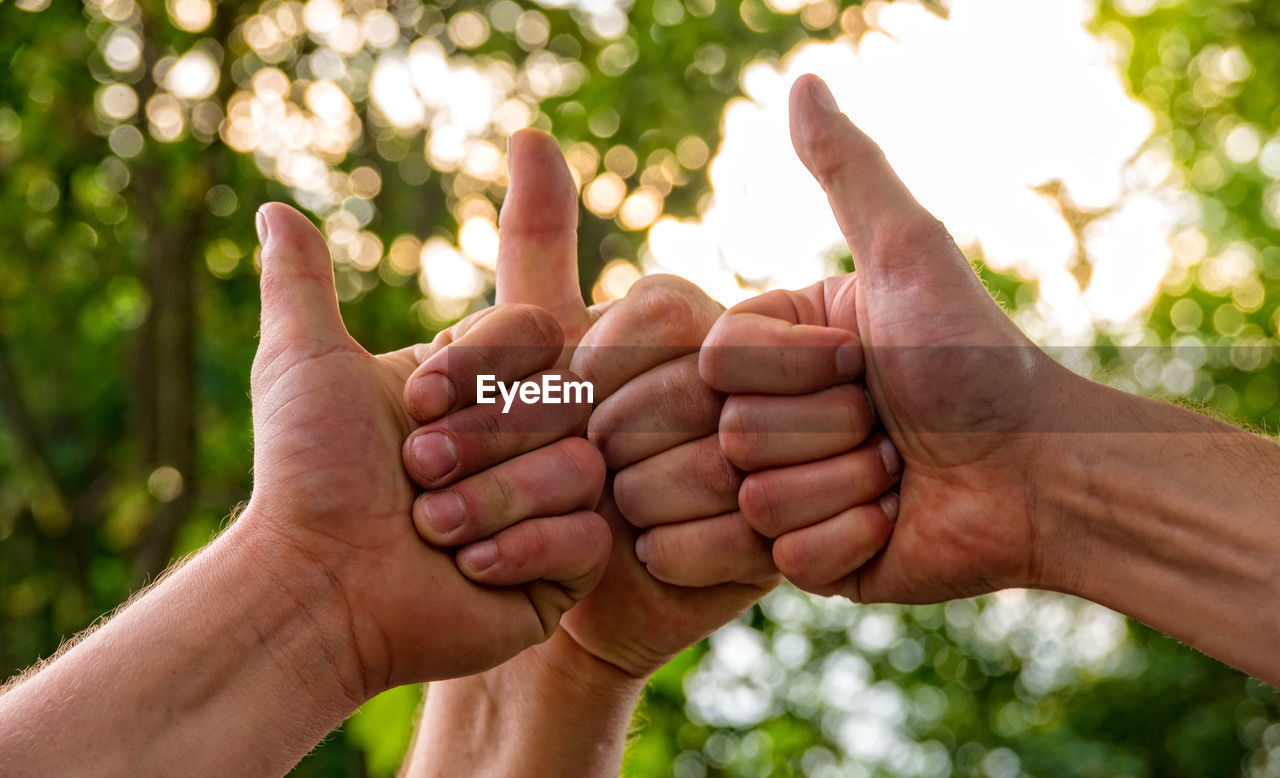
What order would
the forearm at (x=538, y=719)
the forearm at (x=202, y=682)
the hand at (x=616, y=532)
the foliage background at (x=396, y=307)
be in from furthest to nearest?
the foliage background at (x=396, y=307)
the forearm at (x=538, y=719)
the hand at (x=616, y=532)
the forearm at (x=202, y=682)

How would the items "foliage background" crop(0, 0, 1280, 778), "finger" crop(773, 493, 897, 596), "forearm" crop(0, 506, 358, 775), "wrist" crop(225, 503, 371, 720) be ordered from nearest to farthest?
"forearm" crop(0, 506, 358, 775)
"wrist" crop(225, 503, 371, 720)
"finger" crop(773, 493, 897, 596)
"foliage background" crop(0, 0, 1280, 778)

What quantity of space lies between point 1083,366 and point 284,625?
521 centimetres

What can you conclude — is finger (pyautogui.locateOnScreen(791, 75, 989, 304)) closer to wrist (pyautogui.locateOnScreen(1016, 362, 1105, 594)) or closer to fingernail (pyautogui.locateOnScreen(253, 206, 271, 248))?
wrist (pyautogui.locateOnScreen(1016, 362, 1105, 594))

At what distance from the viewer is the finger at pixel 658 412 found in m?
1.83

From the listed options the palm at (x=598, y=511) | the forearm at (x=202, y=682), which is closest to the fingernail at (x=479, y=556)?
the forearm at (x=202, y=682)

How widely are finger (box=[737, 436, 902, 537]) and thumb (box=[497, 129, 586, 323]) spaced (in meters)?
0.63

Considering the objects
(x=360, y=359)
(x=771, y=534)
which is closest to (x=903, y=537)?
(x=771, y=534)

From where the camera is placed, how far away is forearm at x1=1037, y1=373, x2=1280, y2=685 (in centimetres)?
144

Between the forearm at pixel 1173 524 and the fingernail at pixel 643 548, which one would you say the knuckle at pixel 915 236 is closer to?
the forearm at pixel 1173 524

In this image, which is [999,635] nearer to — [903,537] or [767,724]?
[767,724]

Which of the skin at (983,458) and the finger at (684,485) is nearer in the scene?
the skin at (983,458)

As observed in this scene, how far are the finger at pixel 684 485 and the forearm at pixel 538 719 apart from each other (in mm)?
388

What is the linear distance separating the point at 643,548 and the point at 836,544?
394 millimetres

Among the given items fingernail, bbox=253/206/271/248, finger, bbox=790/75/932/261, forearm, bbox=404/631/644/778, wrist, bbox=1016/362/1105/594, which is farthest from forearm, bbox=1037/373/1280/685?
fingernail, bbox=253/206/271/248
